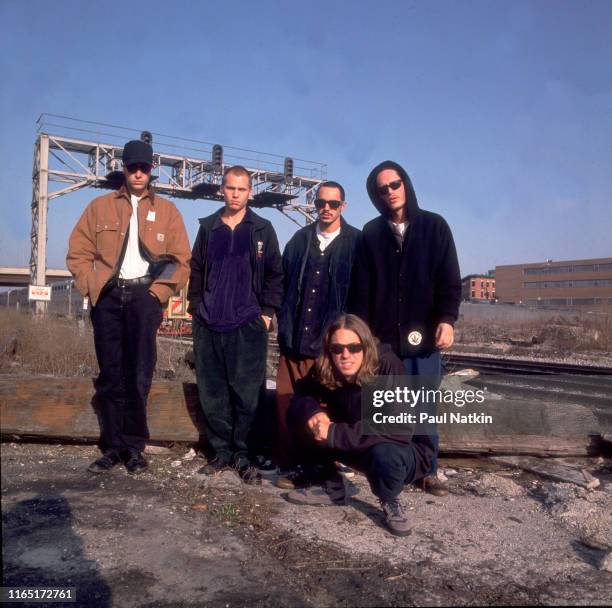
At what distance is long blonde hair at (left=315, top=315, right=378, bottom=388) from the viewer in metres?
3.37

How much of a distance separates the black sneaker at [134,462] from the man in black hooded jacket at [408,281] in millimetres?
1660

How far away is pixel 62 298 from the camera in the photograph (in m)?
32.6

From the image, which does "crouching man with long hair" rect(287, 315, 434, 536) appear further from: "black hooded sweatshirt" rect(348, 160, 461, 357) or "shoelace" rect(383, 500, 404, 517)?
"black hooded sweatshirt" rect(348, 160, 461, 357)

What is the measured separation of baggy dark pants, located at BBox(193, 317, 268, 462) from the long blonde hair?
0.82 m

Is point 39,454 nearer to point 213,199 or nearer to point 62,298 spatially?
point 213,199

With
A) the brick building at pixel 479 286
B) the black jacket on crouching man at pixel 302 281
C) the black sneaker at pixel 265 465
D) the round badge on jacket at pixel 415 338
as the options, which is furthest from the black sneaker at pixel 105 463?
the brick building at pixel 479 286

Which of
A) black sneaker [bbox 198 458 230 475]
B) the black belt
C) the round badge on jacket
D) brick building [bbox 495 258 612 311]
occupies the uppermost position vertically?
brick building [bbox 495 258 612 311]

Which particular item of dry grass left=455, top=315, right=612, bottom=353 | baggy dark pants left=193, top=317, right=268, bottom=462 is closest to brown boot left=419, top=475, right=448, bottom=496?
baggy dark pants left=193, top=317, right=268, bottom=462

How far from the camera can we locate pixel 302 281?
4184 mm

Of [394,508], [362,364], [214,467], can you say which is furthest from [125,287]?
[394,508]

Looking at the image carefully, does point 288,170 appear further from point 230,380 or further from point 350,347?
point 350,347

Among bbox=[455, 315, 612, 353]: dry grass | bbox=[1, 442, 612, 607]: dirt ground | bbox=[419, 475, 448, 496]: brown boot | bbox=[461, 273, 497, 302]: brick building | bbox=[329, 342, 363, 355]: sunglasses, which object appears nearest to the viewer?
bbox=[1, 442, 612, 607]: dirt ground

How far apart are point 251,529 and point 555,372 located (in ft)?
35.4

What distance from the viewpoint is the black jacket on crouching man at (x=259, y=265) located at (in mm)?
4238
